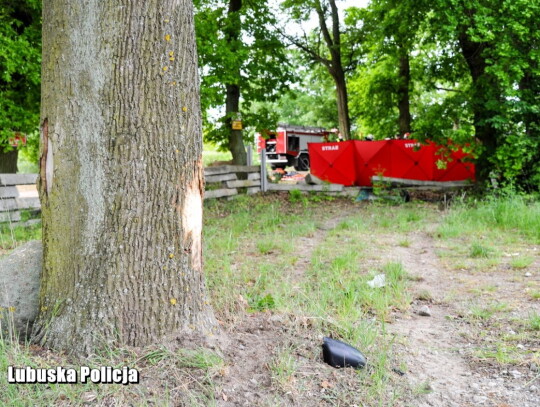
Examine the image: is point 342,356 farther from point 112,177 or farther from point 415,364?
point 112,177

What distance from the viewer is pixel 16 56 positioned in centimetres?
852

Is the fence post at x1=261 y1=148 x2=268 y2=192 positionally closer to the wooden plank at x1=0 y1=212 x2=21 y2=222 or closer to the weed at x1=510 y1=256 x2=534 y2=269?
the wooden plank at x1=0 y1=212 x2=21 y2=222

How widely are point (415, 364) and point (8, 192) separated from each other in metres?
7.84

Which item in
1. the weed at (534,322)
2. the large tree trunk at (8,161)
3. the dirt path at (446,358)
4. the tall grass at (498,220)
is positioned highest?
the large tree trunk at (8,161)

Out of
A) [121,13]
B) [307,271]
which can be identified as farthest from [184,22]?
[307,271]

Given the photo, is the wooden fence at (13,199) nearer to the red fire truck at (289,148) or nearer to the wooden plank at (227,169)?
the wooden plank at (227,169)

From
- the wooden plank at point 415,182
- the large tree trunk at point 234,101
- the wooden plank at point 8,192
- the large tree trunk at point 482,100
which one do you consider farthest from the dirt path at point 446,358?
the large tree trunk at point 234,101

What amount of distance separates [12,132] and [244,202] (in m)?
5.44

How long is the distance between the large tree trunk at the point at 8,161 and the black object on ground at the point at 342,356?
10.2 m

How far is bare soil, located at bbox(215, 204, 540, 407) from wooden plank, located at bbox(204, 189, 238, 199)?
8295 millimetres

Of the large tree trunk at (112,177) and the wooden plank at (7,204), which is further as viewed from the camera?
the wooden plank at (7,204)

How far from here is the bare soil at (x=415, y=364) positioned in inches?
116

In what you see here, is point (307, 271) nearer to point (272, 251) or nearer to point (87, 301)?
point (272, 251)

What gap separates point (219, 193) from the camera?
13.2 meters
